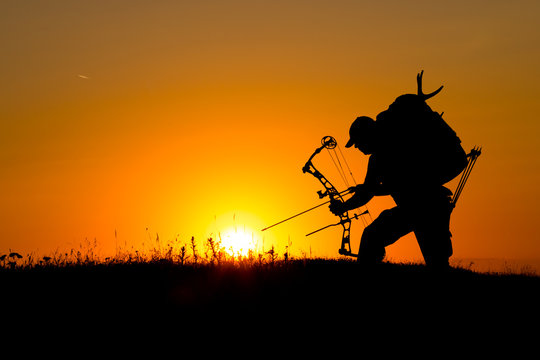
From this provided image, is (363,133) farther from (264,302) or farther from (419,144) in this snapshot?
(264,302)

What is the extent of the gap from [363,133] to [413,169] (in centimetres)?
100

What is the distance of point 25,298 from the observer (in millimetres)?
8625

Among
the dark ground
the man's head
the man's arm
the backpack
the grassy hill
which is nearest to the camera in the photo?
the dark ground

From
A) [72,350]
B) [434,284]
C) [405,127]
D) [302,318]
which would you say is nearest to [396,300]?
[434,284]

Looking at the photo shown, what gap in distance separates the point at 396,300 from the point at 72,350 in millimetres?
4544

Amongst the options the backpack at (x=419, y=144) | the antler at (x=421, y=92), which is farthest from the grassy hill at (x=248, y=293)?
the antler at (x=421, y=92)

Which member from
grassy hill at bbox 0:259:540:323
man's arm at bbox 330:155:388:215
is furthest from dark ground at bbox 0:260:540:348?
man's arm at bbox 330:155:388:215

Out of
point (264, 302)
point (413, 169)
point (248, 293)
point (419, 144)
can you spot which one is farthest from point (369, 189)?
point (264, 302)

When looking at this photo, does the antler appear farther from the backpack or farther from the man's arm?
the man's arm

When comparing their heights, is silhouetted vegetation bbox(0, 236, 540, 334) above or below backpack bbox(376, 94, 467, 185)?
below

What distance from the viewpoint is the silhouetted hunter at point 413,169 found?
10.0 metres

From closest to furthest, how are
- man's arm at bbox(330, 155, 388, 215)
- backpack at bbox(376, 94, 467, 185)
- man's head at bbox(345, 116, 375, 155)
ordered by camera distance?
backpack at bbox(376, 94, 467, 185), man's head at bbox(345, 116, 375, 155), man's arm at bbox(330, 155, 388, 215)

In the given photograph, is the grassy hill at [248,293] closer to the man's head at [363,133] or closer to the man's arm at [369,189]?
the man's arm at [369,189]

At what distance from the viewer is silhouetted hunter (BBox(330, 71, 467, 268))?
33.0 ft
